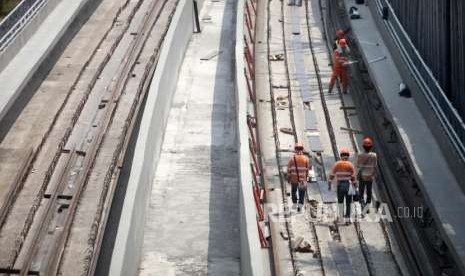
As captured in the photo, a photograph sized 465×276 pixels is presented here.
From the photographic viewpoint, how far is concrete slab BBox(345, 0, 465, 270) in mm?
16109

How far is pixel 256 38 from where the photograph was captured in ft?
95.2

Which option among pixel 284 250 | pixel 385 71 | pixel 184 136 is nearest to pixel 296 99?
pixel 385 71

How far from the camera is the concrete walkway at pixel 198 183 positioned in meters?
16.8

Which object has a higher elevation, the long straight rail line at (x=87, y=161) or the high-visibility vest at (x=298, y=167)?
the high-visibility vest at (x=298, y=167)

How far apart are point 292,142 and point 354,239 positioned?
4.38m

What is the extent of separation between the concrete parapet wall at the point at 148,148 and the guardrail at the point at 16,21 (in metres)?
3.89

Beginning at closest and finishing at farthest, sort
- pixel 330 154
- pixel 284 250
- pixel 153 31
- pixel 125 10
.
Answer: pixel 284 250 → pixel 330 154 → pixel 153 31 → pixel 125 10

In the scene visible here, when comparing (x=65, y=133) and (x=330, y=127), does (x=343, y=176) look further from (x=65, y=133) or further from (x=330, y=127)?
(x=65, y=133)

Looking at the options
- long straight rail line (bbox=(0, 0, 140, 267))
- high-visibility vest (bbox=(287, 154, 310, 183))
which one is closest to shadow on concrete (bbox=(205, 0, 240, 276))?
high-visibility vest (bbox=(287, 154, 310, 183))

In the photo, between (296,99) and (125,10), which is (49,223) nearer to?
(296,99)

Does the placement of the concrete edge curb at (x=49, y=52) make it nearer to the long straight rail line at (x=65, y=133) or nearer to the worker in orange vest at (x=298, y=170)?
the long straight rail line at (x=65, y=133)

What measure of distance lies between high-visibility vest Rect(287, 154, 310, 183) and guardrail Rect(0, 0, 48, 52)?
9.75 metres

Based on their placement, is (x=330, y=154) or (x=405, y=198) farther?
(x=330, y=154)

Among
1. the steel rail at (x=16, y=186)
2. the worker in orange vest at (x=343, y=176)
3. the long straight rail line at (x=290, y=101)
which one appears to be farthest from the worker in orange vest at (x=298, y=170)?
the steel rail at (x=16, y=186)
